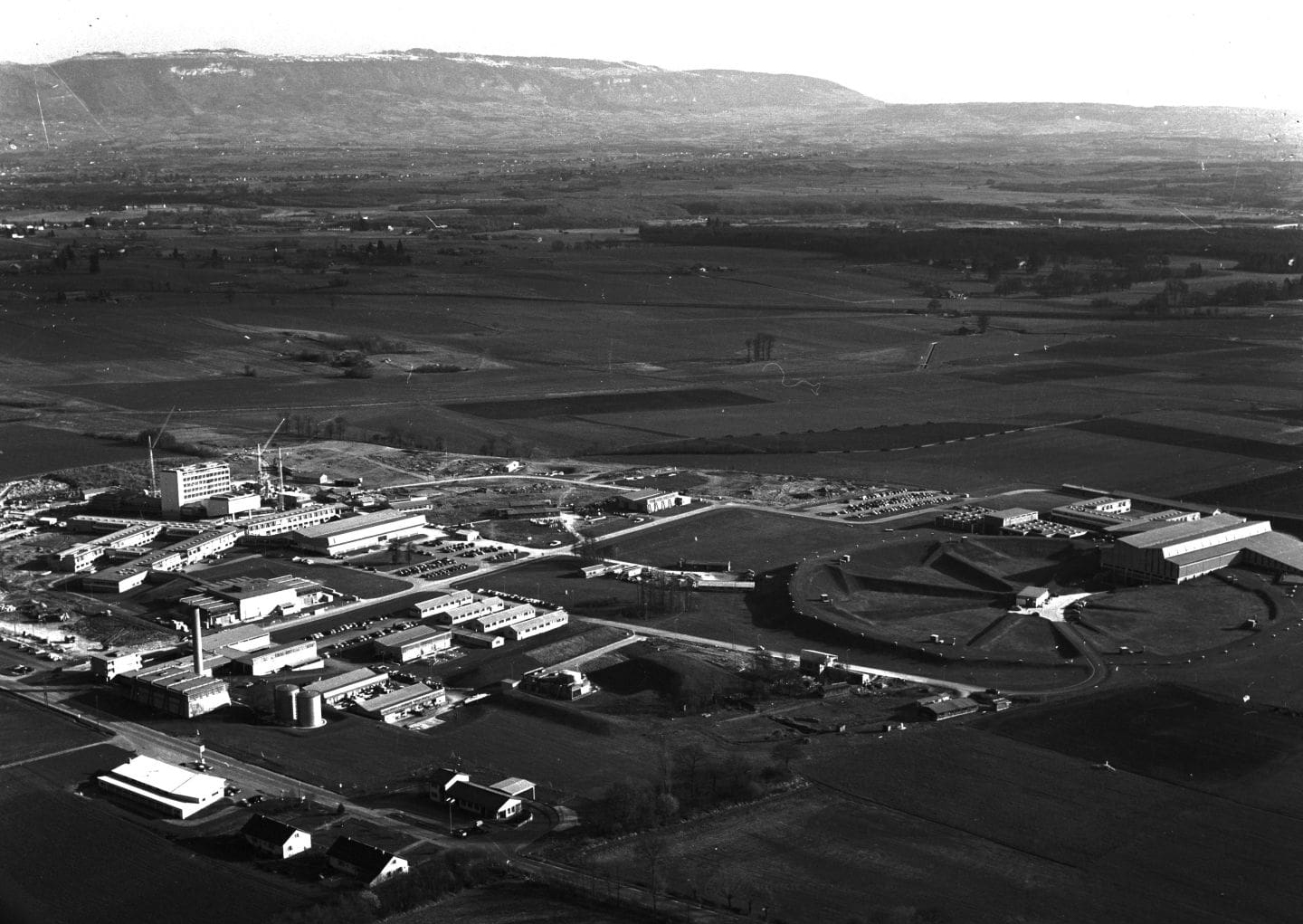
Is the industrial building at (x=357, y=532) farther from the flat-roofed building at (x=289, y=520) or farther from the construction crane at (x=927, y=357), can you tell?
the construction crane at (x=927, y=357)

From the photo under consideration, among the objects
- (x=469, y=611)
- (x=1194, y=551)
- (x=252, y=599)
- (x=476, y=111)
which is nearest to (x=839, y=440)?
(x=1194, y=551)

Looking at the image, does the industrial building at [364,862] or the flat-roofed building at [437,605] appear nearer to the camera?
the industrial building at [364,862]

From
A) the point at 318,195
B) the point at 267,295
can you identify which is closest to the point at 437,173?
the point at 318,195

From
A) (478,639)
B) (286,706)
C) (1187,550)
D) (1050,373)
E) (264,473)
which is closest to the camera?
(286,706)

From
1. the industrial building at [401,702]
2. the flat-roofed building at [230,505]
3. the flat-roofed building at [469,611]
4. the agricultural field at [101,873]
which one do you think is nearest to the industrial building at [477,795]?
the agricultural field at [101,873]

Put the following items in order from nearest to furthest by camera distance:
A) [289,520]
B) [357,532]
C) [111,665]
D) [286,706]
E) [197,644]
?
[286,706]
[197,644]
[111,665]
[357,532]
[289,520]

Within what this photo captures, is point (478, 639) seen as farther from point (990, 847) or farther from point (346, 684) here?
point (990, 847)

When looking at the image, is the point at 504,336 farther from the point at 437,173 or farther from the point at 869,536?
the point at 437,173
